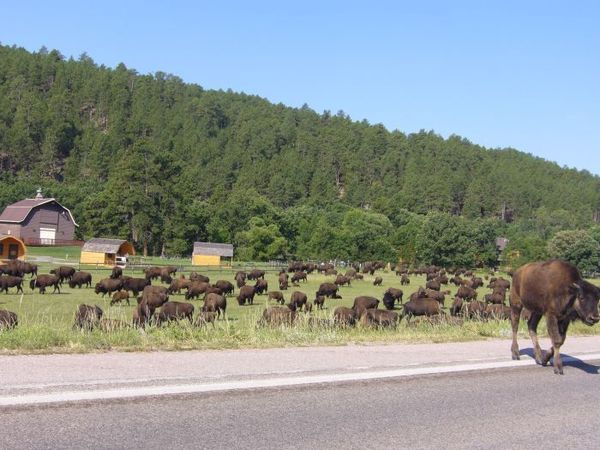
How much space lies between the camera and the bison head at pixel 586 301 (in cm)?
932

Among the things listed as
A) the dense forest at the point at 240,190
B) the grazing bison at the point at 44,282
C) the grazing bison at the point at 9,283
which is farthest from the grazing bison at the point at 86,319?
the dense forest at the point at 240,190

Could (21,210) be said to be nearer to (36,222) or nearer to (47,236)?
(36,222)

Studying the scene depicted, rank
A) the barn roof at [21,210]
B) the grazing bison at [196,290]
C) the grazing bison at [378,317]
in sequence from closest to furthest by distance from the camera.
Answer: the grazing bison at [378,317], the grazing bison at [196,290], the barn roof at [21,210]

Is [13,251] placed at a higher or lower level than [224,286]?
higher

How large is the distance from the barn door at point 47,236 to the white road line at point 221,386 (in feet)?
300

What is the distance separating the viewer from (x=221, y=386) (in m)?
7.09

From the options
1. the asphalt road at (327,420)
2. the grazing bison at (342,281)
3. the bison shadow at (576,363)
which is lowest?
the grazing bison at (342,281)

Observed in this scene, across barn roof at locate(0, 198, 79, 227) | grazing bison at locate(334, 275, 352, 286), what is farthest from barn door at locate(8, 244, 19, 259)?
grazing bison at locate(334, 275, 352, 286)

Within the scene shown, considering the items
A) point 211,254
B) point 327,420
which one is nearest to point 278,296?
point 327,420

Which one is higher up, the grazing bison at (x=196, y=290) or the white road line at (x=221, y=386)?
the white road line at (x=221, y=386)

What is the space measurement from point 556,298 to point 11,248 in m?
70.3

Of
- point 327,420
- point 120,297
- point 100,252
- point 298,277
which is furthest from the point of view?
point 100,252

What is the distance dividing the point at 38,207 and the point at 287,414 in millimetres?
93709

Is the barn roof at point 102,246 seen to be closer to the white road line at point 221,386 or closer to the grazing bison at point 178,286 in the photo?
the grazing bison at point 178,286
